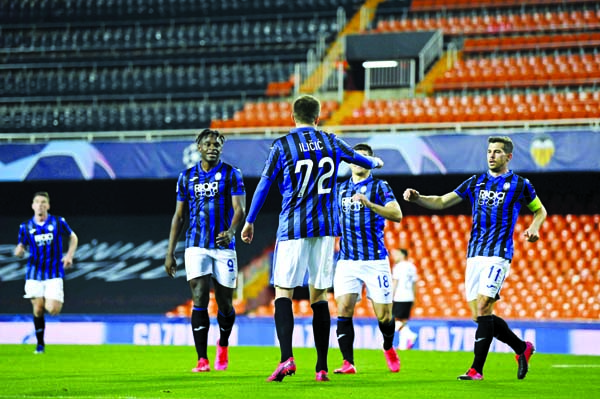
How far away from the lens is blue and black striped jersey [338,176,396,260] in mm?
9625

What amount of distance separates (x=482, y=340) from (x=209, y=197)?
2.69 m

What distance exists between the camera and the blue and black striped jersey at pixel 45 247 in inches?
Result: 538

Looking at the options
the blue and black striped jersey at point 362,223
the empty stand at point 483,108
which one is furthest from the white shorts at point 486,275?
the empty stand at point 483,108

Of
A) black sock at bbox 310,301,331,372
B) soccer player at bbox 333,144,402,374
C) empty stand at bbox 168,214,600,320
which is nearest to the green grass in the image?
black sock at bbox 310,301,331,372

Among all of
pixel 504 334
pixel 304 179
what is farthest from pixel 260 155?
pixel 304 179

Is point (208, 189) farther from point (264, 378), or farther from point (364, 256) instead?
point (264, 378)

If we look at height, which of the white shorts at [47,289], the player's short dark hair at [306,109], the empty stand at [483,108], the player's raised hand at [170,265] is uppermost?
the empty stand at [483,108]

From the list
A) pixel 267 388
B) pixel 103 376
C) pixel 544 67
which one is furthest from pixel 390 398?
pixel 544 67

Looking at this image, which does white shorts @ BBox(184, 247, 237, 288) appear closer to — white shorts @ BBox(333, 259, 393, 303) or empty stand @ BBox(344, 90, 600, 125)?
white shorts @ BBox(333, 259, 393, 303)

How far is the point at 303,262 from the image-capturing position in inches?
304

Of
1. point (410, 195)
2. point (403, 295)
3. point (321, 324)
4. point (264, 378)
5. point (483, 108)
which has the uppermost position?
point (483, 108)

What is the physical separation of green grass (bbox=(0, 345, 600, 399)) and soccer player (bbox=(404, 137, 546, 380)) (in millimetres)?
499

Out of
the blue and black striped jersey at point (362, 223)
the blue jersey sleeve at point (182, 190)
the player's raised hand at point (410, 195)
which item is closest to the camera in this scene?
the player's raised hand at point (410, 195)

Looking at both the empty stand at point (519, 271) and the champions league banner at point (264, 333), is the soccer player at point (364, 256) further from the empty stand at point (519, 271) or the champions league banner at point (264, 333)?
the empty stand at point (519, 271)
